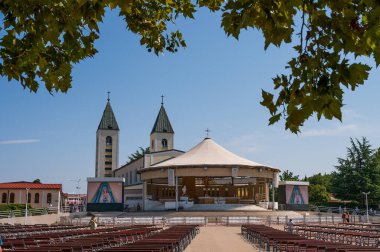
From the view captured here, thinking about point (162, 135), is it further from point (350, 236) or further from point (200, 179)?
point (350, 236)

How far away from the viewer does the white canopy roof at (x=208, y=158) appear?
1774 inches

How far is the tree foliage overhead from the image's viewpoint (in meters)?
56.1

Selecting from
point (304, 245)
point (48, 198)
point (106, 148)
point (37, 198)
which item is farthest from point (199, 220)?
point (106, 148)

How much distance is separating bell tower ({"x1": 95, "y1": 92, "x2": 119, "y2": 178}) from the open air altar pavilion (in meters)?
28.5

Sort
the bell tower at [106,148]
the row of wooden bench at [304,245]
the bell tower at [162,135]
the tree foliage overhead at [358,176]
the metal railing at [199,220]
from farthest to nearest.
→ the bell tower at [162,135] < the bell tower at [106,148] < the tree foliage overhead at [358,176] < the metal railing at [199,220] < the row of wooden bench at [304,245]

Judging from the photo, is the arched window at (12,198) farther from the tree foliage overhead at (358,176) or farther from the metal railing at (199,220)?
the tree foliage overhead at (358,176)

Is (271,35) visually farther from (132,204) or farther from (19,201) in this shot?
(19,201)

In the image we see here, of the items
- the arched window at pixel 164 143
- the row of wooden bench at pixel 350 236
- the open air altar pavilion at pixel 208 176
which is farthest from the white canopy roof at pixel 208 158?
the arched window at pixel 164 143

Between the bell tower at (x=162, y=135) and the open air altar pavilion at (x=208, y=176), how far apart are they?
2715 cm

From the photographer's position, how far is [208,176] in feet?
155

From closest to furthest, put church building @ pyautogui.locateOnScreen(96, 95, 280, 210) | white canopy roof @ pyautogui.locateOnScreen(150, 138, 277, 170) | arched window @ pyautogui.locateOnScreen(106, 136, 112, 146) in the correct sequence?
1. church building @ pyautogui.locateOnScreen(96, 95, 280, 210)
2. white canopy roof @ pyautogui.locateOnScreen(150, 138, 277, 170)
3. arched window @ pyautogui.locateOnScreen(106, 136, 112, 146)

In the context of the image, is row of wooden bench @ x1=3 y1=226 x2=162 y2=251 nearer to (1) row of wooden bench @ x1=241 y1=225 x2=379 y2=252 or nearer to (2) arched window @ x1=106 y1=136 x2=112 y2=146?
(1) row of wooden bench @ x1=241 y1=225 x2=379 y2=252

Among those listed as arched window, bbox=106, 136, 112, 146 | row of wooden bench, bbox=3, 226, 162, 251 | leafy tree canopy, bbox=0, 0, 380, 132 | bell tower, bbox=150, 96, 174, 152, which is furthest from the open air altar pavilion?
leafy tree canopy, bbox=0, 0, 380, 132

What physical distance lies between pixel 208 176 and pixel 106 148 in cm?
4624
